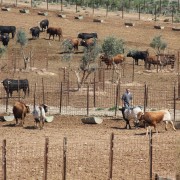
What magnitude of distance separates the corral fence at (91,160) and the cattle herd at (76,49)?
8.44 feet

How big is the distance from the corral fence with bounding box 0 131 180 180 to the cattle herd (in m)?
2.57

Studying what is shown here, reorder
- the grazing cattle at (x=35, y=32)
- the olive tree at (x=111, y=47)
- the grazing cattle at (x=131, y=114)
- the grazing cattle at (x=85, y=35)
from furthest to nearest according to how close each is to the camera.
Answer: the grazing cattle at (x=85, y=35), the grazing cattle at (x=35, y=32), the olive tree at (x=111, y=47), the grazing cattle at (x=131, y=114)

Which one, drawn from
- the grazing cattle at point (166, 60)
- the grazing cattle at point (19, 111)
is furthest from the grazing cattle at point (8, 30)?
the grazing cattle at point (19, 111)

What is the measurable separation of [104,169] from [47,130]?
23.8 feet

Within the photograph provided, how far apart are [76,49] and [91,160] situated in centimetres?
3263

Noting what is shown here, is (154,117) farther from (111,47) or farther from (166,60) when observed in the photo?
(166,60)

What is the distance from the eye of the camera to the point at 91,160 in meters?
20.2

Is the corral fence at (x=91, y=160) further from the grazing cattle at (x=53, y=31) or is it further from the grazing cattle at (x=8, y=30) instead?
the grazing cattle at (x=53, y=31)

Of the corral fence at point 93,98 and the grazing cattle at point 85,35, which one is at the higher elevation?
the grazing cattle at point 85,35

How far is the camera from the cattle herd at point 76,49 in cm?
2556

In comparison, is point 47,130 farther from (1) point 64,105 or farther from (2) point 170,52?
(2) point 170,52

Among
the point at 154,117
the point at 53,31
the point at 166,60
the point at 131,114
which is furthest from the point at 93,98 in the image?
the point at 53,31

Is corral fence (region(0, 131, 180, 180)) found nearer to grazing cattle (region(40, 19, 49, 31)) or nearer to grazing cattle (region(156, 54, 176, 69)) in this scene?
grazing cattle (region(156, 54, 176, 69))

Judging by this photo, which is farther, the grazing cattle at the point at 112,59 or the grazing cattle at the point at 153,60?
the grazing cattle at the point at 153,60
